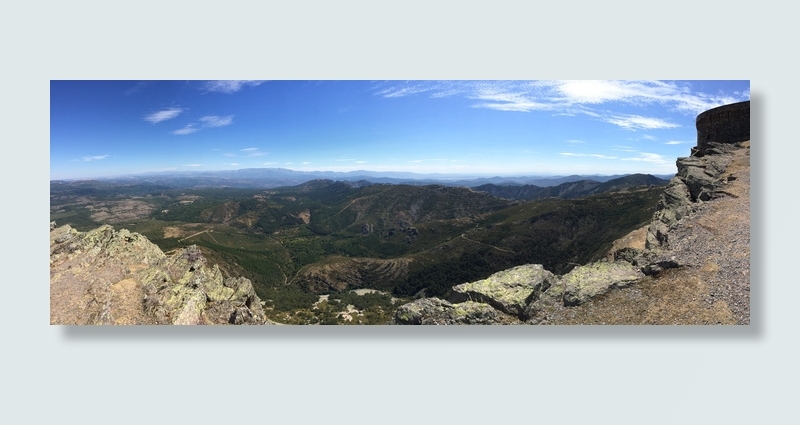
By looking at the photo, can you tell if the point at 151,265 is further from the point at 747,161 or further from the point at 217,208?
the point at 217,208

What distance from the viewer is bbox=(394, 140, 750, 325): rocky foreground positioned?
32.5 feet

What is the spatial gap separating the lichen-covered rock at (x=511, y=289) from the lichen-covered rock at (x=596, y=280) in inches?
33.2

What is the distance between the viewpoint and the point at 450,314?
37.5ft

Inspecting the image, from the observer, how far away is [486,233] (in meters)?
68.9

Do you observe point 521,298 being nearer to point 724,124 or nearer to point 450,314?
point 450,314

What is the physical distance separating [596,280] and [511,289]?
2.67 m

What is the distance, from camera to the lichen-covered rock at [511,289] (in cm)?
1150

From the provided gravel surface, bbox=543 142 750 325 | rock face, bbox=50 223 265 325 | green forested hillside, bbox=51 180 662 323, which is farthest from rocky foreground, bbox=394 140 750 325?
green forested hillside, bbox=51 180 662 323

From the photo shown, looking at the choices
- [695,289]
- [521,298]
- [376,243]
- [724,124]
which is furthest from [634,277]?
[376,243]

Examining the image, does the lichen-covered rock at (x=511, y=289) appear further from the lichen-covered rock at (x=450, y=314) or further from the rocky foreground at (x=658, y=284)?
the lichen-covered rock at (x=450, y=314)

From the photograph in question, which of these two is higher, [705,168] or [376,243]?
[705,168]

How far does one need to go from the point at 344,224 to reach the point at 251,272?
72.7m

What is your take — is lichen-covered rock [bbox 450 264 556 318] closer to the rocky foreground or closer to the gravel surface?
the rocky foreground

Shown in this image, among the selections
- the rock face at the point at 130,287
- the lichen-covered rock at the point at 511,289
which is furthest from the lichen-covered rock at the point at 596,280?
the rock face at the point at 130,287
